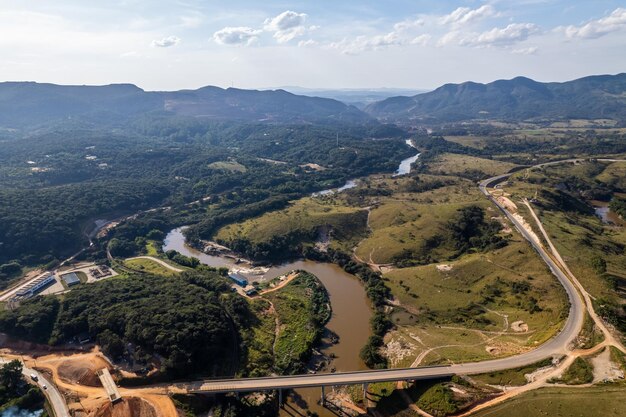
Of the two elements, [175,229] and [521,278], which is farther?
[175,229]

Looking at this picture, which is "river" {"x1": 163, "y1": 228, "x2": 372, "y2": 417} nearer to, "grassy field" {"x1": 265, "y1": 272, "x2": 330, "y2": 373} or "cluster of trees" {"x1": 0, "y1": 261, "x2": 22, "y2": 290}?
"grassy field" {"x1": 265, "y1": 272, "x2": 330, "y2": 373}

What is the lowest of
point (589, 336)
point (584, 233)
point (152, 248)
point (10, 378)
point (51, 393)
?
point (152, 248)

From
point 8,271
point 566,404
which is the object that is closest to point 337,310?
point 566,404

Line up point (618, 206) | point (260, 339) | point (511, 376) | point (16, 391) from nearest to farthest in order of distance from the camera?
point (511, 376), point (16, 391), point (260, 339), point (618, 206)

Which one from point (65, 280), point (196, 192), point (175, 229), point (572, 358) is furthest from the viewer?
point (196, 192)

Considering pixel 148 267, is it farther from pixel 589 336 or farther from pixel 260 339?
pixel 589 336

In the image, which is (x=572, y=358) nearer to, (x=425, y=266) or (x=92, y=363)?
(x=425, y=266)

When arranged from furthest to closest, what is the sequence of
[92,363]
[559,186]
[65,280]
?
[559,186], [65,280], [92,363]

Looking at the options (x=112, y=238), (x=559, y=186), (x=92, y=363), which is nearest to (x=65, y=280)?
(x=112, y=238)
